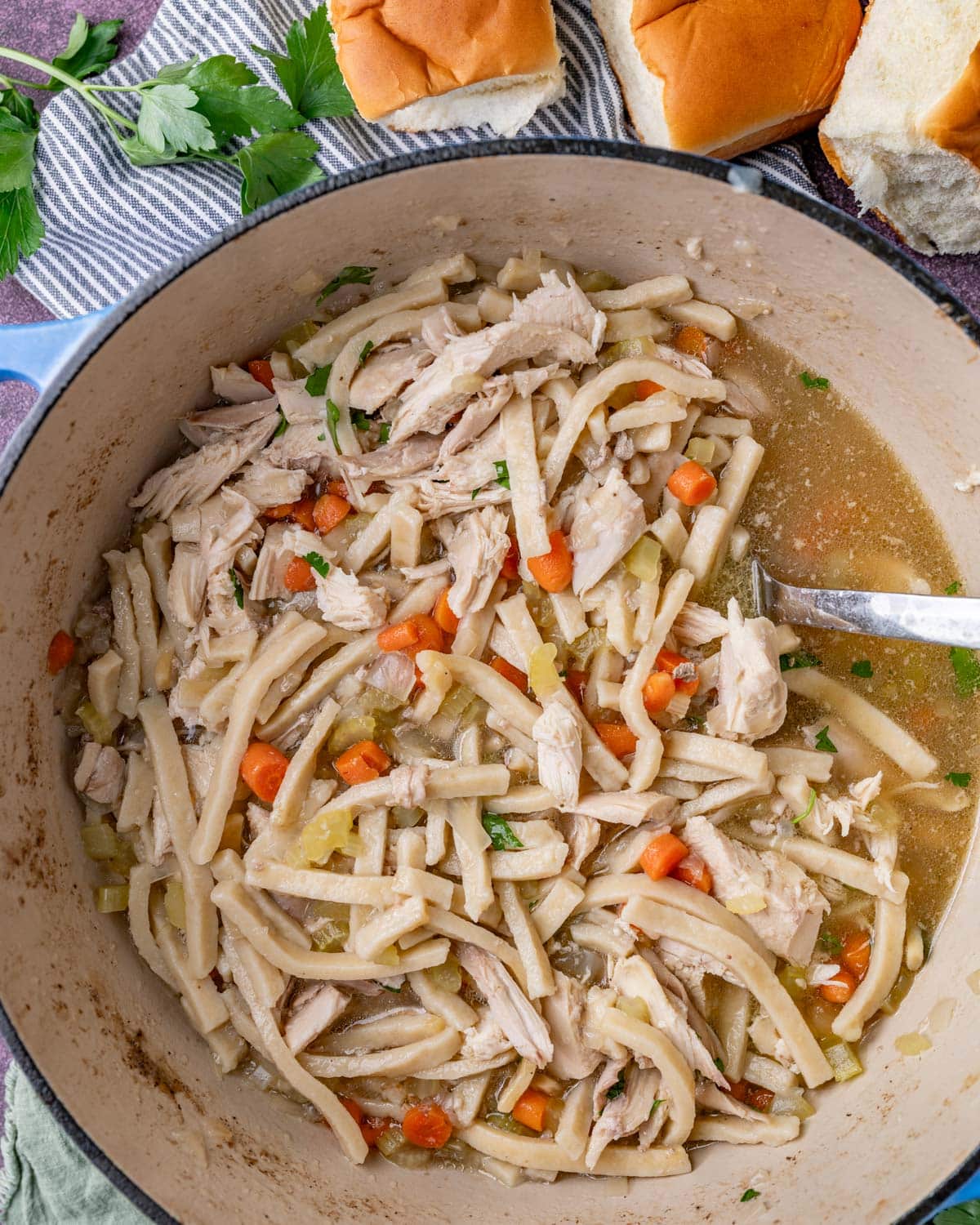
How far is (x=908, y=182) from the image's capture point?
3340mm

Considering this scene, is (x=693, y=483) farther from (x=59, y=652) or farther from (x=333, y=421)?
(x=59, y=652)

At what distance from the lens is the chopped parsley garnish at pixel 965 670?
129 inches

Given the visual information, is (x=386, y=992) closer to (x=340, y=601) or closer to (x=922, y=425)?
(x=340, y=601)

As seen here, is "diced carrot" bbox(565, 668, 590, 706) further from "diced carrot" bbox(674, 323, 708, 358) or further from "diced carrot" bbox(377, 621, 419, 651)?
"diced carrot" bbox(674, 323, 708, 358)

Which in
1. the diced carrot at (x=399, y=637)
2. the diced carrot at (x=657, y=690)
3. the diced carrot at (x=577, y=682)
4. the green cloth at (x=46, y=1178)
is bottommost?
the green cloth at (x=46, y=1178)

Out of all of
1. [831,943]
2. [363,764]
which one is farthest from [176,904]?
[831,943]

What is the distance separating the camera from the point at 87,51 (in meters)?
3.51

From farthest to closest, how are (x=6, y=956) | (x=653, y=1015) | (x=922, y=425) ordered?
(x=922, y=425) < (x=653, y=1015) < (x=6, y=956)

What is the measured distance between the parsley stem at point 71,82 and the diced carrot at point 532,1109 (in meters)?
3.16

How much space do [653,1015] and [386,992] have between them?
0.78 m

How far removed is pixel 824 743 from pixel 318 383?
183 cm

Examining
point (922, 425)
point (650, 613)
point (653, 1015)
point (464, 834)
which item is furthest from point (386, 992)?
point (922, 425)

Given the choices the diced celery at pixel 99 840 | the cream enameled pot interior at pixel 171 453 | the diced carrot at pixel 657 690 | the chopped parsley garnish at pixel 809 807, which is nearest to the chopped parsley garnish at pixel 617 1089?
the cream enameled pot interior at pixel 171 453

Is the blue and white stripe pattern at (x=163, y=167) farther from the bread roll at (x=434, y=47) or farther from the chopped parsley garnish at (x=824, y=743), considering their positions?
the chopped parsley garnish at (x=824, y=743)
